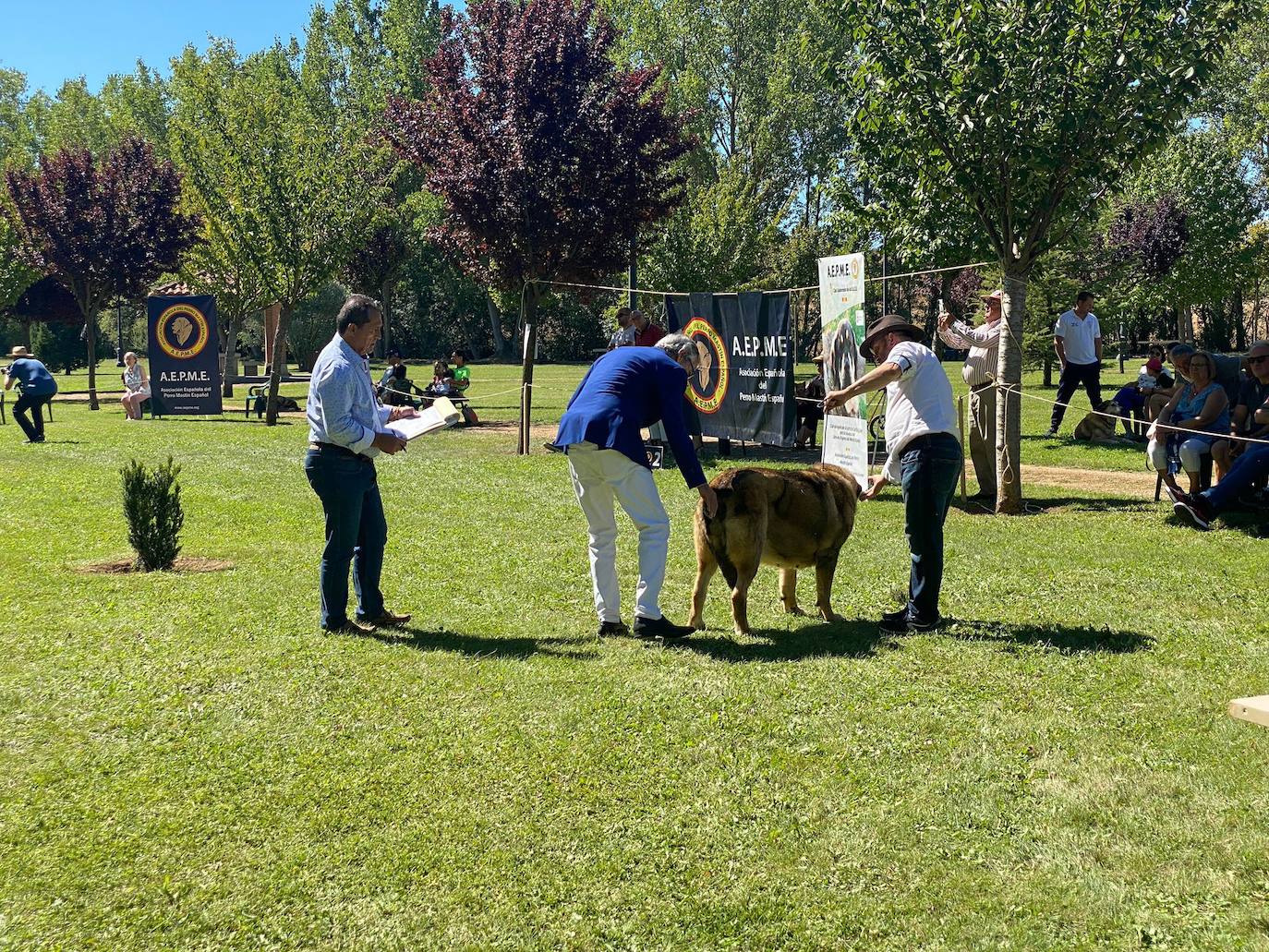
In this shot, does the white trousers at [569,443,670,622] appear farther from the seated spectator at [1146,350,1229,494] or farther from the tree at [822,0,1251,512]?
the seated spectator at [1146,350,1229,494]

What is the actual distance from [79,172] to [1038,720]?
3114 centimetres

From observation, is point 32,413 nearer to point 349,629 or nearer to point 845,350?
point 845,350

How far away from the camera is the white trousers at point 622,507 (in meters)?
6.48

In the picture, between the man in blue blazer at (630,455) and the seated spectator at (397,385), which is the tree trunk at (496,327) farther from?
the man in blue blazer at (630,455)

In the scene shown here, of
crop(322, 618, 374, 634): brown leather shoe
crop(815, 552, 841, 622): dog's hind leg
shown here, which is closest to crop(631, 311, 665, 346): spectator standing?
crop(815, 552, 841, 622): dog's hind leg

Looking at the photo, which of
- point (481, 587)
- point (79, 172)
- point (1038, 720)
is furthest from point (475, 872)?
point (79, 172)

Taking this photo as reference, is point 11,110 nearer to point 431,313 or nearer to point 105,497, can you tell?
point 431,313

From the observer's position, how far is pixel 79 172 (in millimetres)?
29625

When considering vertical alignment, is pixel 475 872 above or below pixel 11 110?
below

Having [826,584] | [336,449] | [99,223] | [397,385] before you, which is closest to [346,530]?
[336,449]

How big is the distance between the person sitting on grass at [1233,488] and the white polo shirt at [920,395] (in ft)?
14.2

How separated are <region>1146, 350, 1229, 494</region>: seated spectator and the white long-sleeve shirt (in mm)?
2018

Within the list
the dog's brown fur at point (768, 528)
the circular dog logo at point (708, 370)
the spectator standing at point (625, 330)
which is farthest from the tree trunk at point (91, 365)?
the dog's brown fur at point (768, 528)

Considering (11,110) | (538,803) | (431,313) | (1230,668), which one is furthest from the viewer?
(11,110)
